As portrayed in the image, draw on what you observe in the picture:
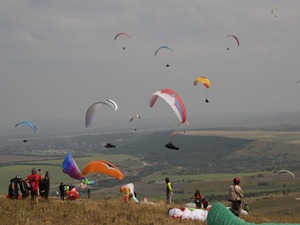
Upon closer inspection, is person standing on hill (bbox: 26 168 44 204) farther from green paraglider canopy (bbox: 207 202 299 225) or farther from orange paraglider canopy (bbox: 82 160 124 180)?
green paraglider canopy (bbox: 207 202 299 225)

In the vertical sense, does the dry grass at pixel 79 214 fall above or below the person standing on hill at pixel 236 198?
below

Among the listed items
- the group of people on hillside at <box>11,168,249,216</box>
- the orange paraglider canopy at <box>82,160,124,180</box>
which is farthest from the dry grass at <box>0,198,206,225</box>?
the orange paraglider canopy at <box>82,160,124,180</box>

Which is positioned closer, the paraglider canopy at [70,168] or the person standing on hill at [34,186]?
the person standing on hill at [34,186]

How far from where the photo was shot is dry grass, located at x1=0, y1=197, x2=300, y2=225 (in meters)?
14.7

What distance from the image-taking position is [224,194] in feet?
336

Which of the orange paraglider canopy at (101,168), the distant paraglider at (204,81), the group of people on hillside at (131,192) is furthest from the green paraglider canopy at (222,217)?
the distant paraglider at (204,81)

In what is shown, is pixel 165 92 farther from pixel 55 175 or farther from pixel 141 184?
pixel 55 175

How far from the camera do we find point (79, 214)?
15961 millimetres

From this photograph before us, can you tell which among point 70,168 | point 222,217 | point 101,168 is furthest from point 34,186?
point 222,217

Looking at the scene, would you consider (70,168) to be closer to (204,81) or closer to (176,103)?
(176,103)

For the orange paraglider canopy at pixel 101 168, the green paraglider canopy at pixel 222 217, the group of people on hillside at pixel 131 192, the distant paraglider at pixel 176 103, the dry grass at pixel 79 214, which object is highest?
the distant paraglider at pixel 176 103

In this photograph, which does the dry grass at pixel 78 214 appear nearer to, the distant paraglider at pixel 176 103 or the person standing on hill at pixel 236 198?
the person standing on hill at pixel 236 198

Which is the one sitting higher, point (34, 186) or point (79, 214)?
point (34, 186)

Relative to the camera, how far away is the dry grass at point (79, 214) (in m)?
14.7
